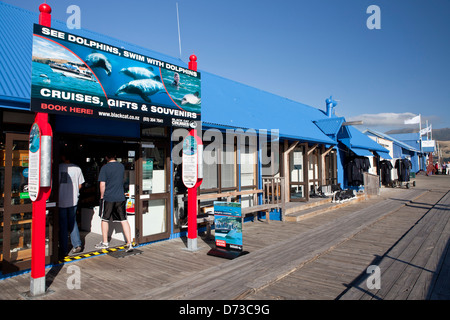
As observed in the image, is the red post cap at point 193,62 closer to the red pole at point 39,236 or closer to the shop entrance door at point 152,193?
the shop entrance door at point 152,193

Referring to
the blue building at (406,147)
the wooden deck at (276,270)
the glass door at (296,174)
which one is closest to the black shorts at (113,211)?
the wooden deck at (276,270)

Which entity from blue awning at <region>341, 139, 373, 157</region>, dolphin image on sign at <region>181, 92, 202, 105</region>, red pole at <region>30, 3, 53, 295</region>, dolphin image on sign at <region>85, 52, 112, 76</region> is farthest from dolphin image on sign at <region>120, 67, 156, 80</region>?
blue awning at <region>341, 139, 373, 157</region>

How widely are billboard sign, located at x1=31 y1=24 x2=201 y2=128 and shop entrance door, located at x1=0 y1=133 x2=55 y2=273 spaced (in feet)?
3.77

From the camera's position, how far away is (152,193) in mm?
6238

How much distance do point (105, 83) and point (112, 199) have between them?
2.12 meters

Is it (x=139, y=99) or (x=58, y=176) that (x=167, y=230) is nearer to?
(x=58, y=176)

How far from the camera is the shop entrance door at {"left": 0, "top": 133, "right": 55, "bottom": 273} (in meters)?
4.31

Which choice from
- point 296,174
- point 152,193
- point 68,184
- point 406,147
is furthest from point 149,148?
point 406,147

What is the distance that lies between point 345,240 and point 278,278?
277 cm

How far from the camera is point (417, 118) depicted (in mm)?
37219

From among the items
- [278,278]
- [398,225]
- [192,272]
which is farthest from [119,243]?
[398,225]

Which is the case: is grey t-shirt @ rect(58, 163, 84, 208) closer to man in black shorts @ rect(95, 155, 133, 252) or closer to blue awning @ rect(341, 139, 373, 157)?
man in black shorts @ rect(95, 155, 133, 252)

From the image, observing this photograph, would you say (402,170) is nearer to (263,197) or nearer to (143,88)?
(263,197)
